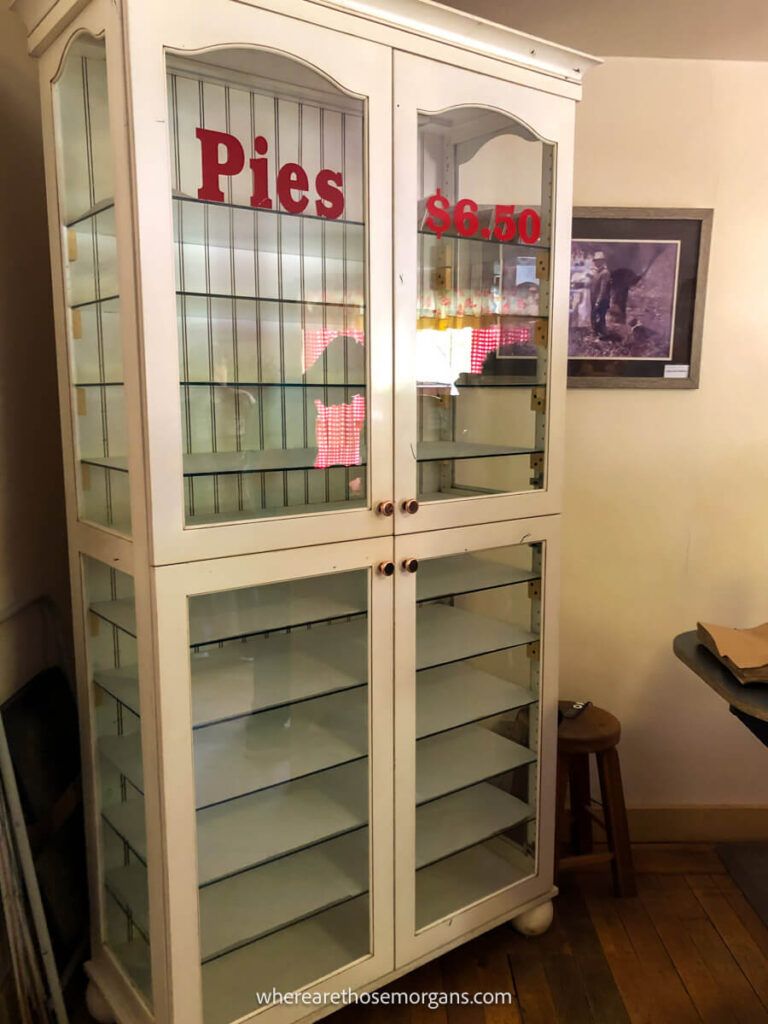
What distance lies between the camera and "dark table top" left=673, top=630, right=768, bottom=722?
1.53 metres

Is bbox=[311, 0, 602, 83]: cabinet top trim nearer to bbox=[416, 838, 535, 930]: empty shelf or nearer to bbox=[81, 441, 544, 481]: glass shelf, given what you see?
bbox=[81, 441, 544, 481]: glass shelf

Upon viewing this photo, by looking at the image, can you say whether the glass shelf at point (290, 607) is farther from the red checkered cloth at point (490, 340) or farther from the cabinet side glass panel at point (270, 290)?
the red checkered cloth at point (490, 340)

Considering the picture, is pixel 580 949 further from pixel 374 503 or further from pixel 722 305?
pixel 722 305

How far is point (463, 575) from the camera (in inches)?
83.7

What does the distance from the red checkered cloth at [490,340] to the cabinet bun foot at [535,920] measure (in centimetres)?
151

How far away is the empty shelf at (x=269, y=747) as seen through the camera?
176 centimetres

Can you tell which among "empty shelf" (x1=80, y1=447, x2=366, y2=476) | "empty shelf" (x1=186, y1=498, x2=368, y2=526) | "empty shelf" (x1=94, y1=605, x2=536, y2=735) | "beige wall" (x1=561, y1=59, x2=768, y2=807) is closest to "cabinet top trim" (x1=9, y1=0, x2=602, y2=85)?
"beige wall" (x1=561, y1=59, x2=768, y2=807)

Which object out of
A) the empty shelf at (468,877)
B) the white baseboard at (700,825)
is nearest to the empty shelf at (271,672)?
the empty shelf at (468,877)

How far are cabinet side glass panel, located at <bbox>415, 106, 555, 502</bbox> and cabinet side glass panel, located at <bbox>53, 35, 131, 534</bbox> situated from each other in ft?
2.25

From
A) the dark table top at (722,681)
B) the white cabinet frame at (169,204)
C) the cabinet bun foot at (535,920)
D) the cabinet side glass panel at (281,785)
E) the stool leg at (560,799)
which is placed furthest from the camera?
the stool leg at (560,799)

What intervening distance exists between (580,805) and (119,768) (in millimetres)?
1465

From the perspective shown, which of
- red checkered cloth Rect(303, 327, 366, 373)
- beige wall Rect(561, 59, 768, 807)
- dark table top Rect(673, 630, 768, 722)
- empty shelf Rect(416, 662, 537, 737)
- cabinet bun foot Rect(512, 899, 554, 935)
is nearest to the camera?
dark table top Rect(673, 630, 768, 722)

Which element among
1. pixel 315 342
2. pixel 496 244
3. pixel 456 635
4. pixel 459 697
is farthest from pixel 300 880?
pixel 496 244

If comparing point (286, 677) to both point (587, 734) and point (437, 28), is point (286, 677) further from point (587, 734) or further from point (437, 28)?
point (437, 28)
